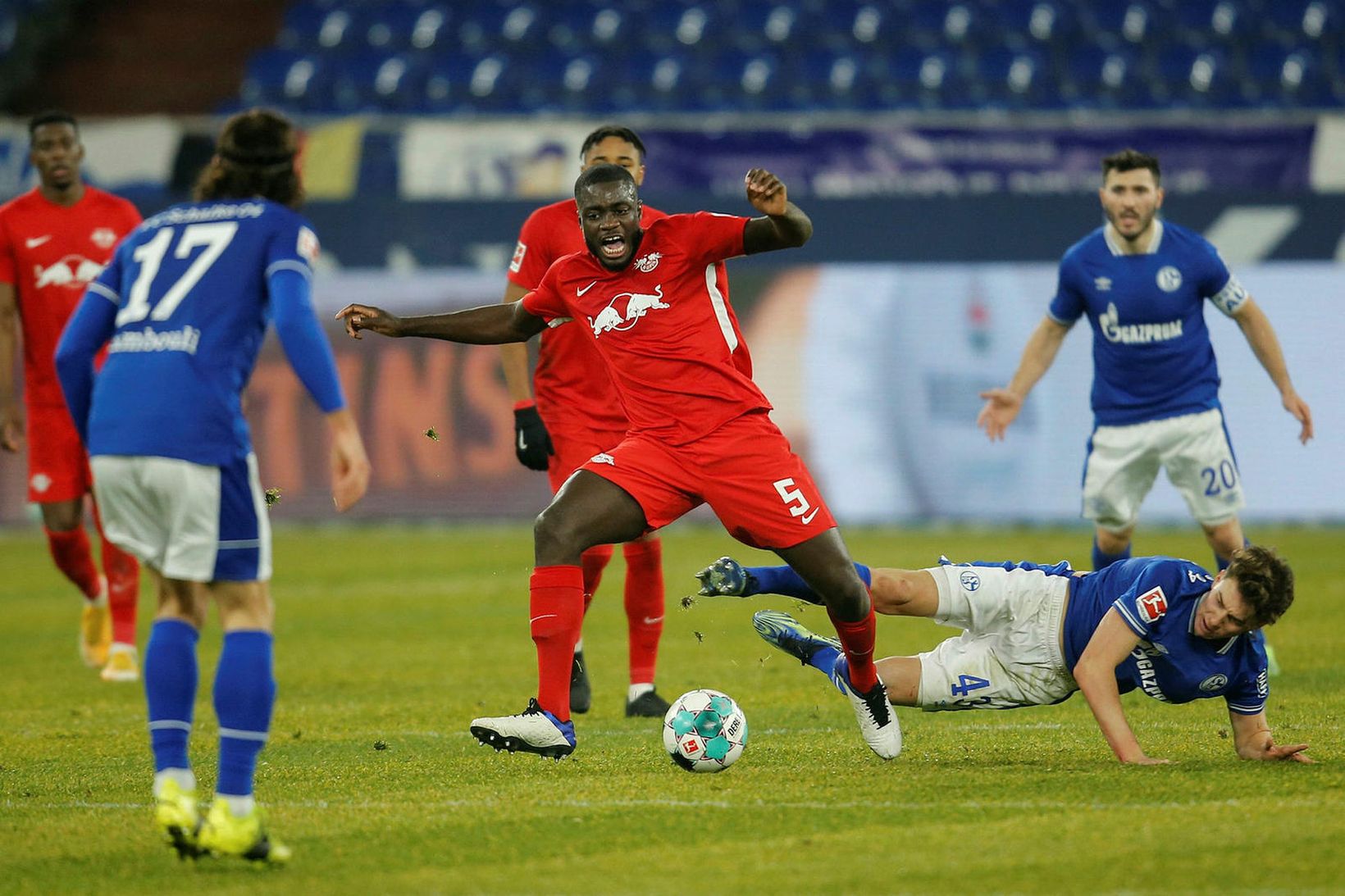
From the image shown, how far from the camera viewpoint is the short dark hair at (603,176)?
239 inches

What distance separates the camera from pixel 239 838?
4465 mm

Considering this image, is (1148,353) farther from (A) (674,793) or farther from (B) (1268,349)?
(A) (674,793)

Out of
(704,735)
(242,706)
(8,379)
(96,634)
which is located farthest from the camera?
(96,634)

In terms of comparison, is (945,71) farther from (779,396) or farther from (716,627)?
(716,627)

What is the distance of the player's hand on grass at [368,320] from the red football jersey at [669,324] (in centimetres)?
64

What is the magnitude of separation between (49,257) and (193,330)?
4505 millimetres

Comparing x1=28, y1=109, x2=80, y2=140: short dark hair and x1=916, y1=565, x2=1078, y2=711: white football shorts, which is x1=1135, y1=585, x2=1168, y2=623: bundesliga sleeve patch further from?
x1=28, y1=109, x2=80, y2=140: short dark hair

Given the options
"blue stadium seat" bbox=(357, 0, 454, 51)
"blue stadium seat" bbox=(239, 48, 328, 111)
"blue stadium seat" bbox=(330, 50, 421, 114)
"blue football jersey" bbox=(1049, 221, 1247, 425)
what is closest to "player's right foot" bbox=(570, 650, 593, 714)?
"blue football jersey" bbox=(1049, 221, 1247, 425)

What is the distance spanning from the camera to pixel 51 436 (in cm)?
869

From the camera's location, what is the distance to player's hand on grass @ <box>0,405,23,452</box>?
27.9ft

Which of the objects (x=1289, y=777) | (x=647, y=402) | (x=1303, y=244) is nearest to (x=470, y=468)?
(x=1303, y=244)

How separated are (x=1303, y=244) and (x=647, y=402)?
39.5 ft

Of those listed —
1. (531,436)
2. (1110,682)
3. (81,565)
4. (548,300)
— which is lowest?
(1110,682)

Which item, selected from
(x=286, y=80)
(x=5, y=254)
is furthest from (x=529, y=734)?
(x=286, y=80)
